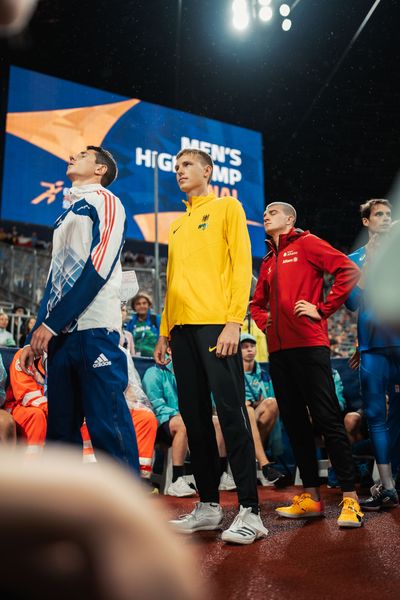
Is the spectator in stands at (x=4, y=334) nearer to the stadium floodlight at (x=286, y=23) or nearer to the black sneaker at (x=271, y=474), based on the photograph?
the black sneaker at (x=271, y=474)

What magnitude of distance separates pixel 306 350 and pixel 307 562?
1.25 metres

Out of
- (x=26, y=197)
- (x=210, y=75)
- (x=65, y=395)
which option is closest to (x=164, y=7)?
(x=210, y=75)

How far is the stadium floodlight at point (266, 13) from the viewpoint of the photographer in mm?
Answer: 8422

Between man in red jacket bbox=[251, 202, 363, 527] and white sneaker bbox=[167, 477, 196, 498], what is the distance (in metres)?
1.27

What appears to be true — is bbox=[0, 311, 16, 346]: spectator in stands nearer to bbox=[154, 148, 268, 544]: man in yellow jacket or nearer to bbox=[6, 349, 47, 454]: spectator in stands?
bbox=[6, 349, 47, 454]: spectator in stands

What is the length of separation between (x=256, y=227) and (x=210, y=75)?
12.4ft

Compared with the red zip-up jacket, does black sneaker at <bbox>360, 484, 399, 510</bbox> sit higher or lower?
lower

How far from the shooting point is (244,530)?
229 cm

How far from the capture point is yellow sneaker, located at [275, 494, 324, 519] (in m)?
2.96

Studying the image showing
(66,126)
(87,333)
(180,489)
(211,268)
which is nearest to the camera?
(87,333)

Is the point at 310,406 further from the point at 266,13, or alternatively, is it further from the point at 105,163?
the point at 266,13

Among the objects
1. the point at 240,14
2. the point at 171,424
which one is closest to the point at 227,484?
the point at 171,424

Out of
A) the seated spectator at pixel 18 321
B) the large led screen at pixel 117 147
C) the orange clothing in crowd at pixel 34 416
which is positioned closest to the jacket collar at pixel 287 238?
the orange clothing in crowd at pixel 34 416

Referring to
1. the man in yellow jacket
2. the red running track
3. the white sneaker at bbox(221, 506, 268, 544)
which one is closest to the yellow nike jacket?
the man in yellow jacket
